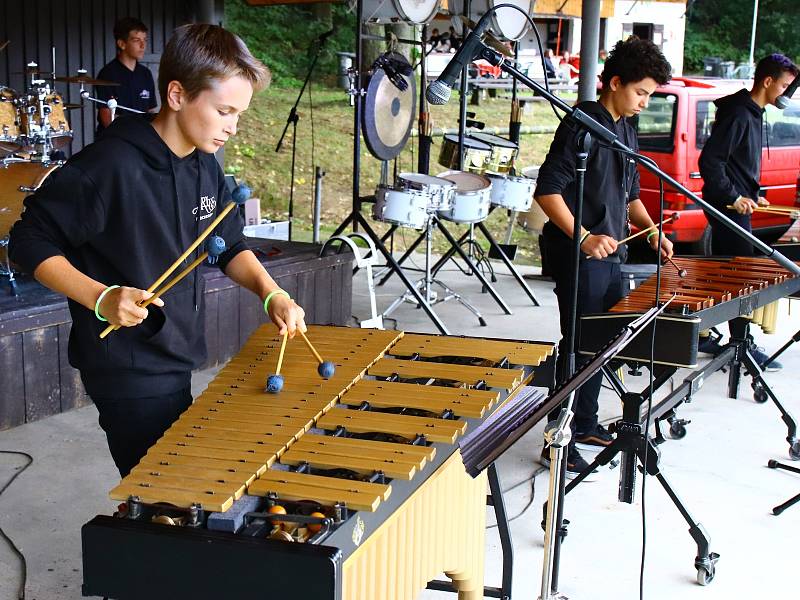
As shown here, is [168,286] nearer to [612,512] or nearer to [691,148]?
[612,512]

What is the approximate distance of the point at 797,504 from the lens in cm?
433

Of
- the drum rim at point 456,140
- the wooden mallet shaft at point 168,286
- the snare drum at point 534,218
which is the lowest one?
the snare drum at point 534,218

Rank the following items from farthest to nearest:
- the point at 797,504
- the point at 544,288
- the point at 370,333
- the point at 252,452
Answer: the point at 544,288, the point at 797,504, the point at 370,333, the point at 252,452

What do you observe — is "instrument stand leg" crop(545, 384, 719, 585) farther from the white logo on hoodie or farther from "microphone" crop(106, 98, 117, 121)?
"microphone" crop(106, 98, 117, 121)

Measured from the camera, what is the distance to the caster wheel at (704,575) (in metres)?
3.56

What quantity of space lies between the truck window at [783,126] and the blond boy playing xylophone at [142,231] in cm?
856

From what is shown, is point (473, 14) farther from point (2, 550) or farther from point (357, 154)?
point (2, 550)

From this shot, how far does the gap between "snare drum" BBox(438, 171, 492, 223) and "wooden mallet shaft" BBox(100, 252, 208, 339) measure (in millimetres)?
4605

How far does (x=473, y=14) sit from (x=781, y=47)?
2352 centimetres

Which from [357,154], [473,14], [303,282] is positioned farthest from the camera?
[473,14]

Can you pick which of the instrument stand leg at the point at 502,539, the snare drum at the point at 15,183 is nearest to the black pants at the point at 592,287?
the instrument stand leg at the point at 502,539

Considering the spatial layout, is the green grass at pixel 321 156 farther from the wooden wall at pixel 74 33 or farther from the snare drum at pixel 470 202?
the snare drum at pixel 470 202

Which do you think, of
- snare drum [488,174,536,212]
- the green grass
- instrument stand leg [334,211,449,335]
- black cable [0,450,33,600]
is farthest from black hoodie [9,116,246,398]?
the green grass

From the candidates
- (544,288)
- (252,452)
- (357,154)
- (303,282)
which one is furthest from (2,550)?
(544,288)
